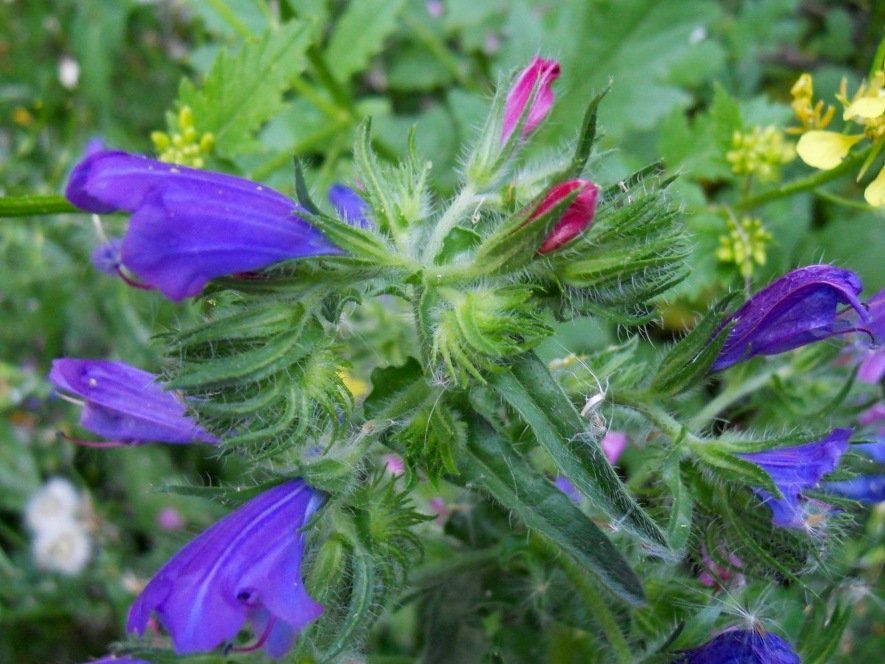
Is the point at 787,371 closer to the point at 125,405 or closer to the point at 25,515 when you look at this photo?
the point at 125,405

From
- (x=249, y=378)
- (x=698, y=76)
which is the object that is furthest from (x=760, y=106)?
(x=249, y=378)

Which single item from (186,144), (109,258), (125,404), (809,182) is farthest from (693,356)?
(186,144)

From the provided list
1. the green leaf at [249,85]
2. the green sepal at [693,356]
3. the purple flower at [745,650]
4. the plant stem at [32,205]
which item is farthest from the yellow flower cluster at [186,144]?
the purple flower at [745,650]

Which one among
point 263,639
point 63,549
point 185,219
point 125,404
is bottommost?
point 63,549

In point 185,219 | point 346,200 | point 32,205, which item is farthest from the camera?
point 346,200

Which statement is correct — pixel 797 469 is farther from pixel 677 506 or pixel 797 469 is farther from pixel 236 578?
pixel 236 578
